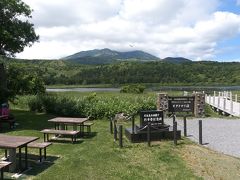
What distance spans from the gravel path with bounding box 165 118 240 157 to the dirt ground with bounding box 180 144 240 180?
0.85m

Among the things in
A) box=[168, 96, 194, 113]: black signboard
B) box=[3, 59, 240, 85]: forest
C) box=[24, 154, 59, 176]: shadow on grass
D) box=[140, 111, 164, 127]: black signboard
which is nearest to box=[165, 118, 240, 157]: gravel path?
box=[168, 96, 194, 113]: black signboard

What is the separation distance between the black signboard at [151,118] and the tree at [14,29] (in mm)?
9301

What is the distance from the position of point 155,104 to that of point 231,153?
12914mm

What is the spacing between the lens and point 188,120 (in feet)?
80.3

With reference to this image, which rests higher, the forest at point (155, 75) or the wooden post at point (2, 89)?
the forest at point (155, 75)

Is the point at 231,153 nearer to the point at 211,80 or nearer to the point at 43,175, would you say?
the point at 43,175

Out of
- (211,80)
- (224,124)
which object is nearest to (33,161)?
(224,124)

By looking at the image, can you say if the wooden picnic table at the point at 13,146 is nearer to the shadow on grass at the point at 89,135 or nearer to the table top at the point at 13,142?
the table top at the point at 13,142

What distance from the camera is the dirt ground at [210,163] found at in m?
11.8

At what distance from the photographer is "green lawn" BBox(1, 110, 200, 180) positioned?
11383 millimetres

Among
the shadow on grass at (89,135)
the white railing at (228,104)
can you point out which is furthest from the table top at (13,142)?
the white railing at (228,104)

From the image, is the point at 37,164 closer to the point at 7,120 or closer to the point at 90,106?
the point at 7,120

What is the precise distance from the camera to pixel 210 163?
12.9 metres

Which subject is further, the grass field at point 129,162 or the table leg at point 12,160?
the grass field at point 129,162
